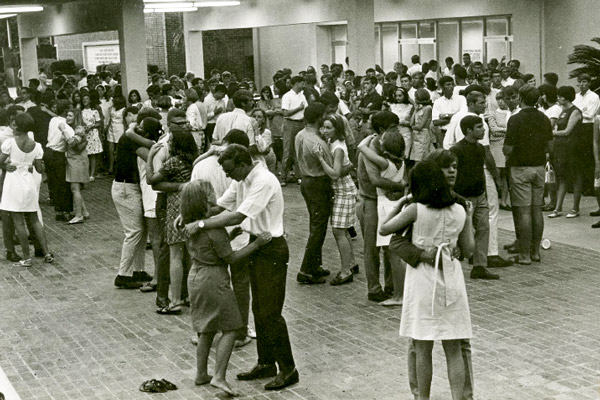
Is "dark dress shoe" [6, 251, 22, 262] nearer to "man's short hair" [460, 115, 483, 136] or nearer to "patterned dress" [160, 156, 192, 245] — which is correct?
"patterned dress" [160, 156, 192, 245]

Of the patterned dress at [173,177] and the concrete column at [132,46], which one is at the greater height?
the concrete column at [132,46]

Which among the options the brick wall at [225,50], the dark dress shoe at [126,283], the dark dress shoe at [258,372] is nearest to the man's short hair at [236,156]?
the dark dress shoe at [258,372]

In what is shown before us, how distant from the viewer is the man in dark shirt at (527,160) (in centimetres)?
1096

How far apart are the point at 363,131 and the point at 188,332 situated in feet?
27.0

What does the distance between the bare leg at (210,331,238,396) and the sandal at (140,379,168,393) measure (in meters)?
0.46

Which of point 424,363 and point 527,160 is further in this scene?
point 527,160

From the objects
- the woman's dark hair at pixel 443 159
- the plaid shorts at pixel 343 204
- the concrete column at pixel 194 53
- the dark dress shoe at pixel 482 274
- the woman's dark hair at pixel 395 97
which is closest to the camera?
the woman's dark hair at pixel 443 159

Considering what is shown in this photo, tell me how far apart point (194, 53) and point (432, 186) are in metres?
26.4

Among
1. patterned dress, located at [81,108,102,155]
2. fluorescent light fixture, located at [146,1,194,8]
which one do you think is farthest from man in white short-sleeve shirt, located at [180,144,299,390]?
fluorescent light fixture, located at [146,1,194,8]

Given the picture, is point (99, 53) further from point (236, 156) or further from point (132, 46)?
point (236, 156)

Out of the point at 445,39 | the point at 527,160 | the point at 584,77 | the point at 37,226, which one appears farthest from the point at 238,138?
the point at 445,39

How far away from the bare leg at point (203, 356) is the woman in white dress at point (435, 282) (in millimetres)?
1622

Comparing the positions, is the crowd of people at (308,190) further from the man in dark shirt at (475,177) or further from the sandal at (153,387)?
the sandal at (153,387)

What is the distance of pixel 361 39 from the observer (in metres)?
23.0
